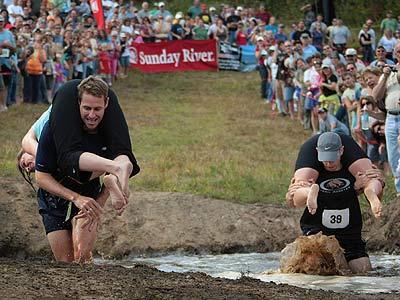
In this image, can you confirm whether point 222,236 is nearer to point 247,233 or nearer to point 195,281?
point 247,233

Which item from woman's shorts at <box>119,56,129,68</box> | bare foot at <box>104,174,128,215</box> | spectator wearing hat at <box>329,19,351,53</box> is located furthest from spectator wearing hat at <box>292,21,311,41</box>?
bare foot at <box>104,174,128,215</box>

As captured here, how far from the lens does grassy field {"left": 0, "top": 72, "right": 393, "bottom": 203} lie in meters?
16.5

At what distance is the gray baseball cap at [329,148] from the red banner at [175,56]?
23380 millimetres

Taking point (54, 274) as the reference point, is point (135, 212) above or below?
below

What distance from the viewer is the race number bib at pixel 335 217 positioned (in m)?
10.2

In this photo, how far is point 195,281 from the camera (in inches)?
278

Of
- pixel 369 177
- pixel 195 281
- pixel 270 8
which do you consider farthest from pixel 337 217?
pixel 270 8

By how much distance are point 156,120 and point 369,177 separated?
51.5 feet

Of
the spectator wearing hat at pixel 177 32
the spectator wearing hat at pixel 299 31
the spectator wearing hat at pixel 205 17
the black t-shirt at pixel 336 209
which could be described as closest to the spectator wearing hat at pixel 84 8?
the spectator wearing hat at pixel 177 32

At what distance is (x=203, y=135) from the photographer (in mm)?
22859

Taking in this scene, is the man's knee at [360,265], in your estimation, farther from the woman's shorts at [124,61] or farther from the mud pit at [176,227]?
the woman's shorts at [124,61]

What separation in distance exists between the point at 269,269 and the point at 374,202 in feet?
8.32

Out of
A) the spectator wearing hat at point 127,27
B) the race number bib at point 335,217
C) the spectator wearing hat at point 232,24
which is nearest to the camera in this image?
the race number bib at point 335,217

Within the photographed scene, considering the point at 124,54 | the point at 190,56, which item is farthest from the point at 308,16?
the point at 124,54
